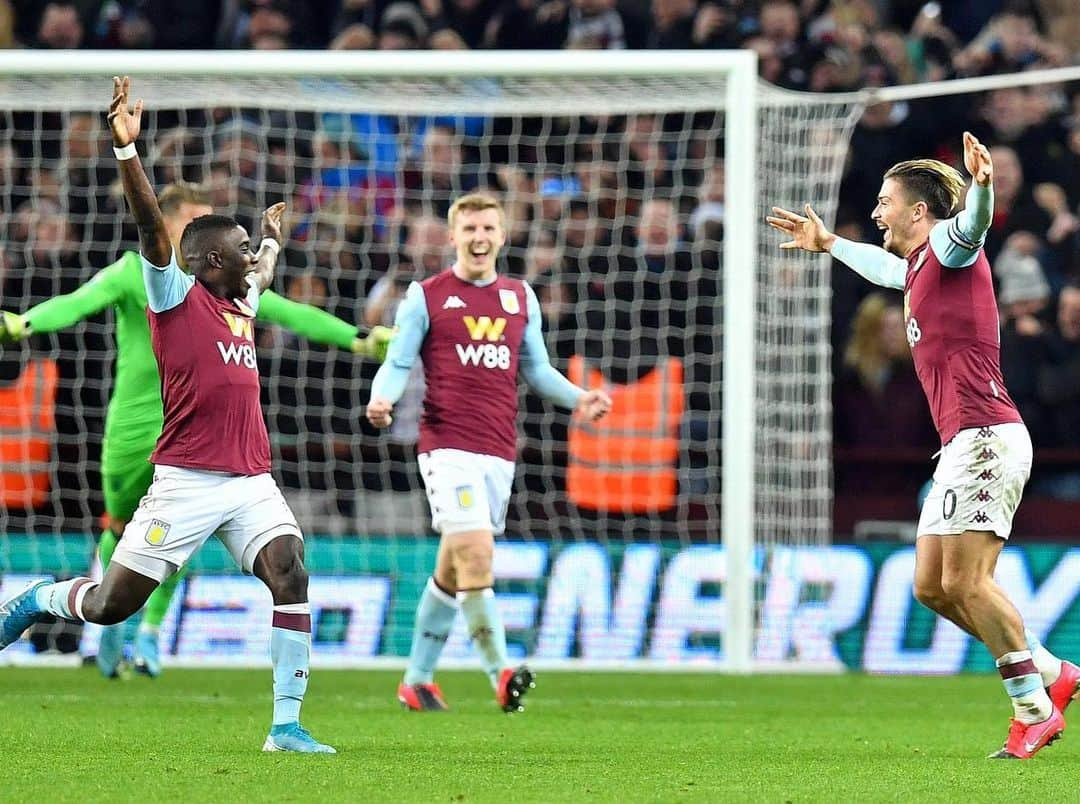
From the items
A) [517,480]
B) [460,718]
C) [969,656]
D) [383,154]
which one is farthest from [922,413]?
[460,718]

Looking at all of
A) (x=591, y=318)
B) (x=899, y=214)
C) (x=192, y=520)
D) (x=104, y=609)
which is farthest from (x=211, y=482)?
(x=591, y=318)

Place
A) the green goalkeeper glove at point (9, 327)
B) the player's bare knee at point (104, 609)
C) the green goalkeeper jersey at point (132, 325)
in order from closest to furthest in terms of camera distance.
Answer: the player's bare knee at point (104, 609) → the green goalkeeper glove at point (9, 327) → the green goalkeeper jersey at point (132, 325)

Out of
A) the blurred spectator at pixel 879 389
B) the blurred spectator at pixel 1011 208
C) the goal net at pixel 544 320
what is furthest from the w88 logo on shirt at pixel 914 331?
the blurred spectator at pixel 1011 208

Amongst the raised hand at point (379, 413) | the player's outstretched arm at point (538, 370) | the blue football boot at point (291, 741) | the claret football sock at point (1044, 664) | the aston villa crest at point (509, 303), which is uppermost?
the aston villa crest at point (509, 303)

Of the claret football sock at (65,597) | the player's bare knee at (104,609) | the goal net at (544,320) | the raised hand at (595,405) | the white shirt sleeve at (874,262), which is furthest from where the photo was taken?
the goal net at (544,320)

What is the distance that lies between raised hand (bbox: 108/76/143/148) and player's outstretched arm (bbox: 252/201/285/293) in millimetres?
876

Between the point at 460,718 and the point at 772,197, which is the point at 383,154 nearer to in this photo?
the point at 772,197

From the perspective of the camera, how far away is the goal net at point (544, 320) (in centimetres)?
1162

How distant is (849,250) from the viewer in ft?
24.0

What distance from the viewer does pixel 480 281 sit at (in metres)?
8.99

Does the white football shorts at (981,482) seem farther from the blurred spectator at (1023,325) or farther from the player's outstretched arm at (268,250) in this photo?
the blurred spectator at (1023,325)

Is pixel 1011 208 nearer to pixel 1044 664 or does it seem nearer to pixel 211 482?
pixel 1044 664

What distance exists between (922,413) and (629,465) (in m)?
2.18

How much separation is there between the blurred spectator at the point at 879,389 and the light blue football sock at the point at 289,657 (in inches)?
281
